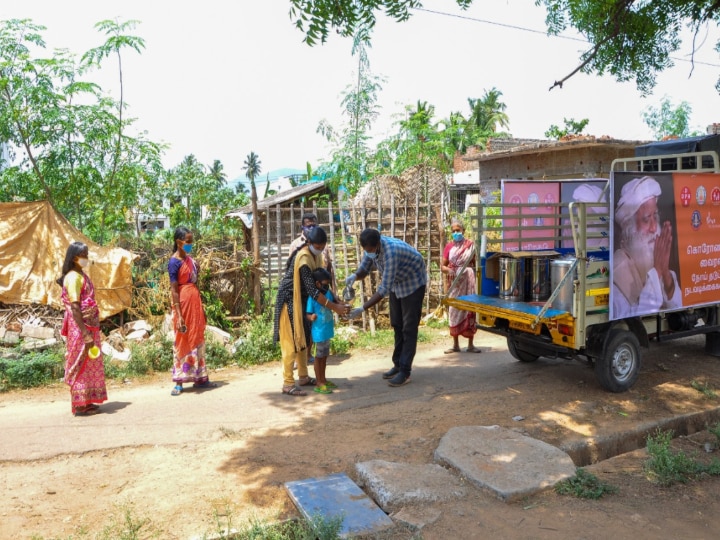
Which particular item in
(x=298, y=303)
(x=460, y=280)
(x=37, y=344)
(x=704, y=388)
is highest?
(x=460, y=280)

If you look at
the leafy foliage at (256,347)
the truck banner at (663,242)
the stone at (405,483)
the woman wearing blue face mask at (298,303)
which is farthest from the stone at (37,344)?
the truck banner at (663,242)

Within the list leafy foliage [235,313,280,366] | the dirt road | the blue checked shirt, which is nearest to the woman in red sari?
the dirt road

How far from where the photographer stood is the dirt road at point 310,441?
11.3ft

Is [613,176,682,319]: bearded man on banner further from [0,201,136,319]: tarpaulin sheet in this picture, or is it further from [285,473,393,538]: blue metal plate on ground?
[0,201,136,319]: tarpaulin sheet

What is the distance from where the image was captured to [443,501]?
3637 millimetres

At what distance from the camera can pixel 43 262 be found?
783 cm

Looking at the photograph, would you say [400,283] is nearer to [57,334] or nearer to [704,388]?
[704,388]

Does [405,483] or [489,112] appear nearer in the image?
[405,483]

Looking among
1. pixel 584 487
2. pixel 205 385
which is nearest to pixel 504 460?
pixel 584 487

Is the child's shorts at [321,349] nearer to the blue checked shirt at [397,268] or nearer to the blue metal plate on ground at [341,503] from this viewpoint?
the blue checked shirt at [397,268]

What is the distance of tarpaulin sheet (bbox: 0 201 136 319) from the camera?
7.65 m

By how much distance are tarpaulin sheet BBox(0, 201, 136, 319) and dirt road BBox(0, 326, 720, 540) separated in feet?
5.87

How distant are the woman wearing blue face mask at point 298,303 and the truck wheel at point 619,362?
258 cm

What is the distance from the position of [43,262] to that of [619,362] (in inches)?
290
